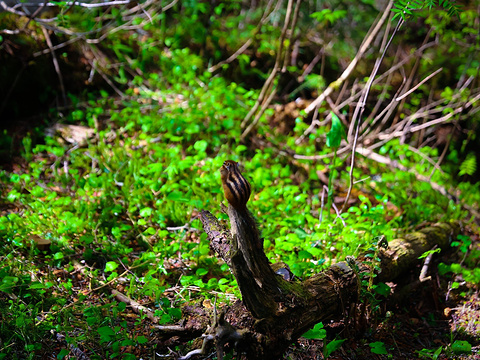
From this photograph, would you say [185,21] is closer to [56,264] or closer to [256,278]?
[56,264]

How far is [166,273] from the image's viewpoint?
8.66 feet

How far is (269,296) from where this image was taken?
1.99m

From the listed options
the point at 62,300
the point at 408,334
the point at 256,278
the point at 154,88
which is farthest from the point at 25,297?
the point at 154,88

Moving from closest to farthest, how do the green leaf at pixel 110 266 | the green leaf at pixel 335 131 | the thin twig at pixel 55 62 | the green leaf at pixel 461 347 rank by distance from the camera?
1. the green leaf at pixel 461 347
2. the green leaf at pixel 110 266
3. the green leaf at pixel 335 131
4. the thin twig at pixel 55 62

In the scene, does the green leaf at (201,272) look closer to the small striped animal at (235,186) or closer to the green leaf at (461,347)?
the small striped animal at (235,186)

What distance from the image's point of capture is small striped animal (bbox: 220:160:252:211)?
6.32 ft

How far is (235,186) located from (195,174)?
1.83 metres

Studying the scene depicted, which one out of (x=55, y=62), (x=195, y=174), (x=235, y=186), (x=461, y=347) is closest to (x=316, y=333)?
(x=235, y=186)

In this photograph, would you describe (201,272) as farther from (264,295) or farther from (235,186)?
(235,186)

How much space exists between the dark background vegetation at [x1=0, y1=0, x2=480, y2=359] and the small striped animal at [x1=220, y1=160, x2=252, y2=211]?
0.65 meters

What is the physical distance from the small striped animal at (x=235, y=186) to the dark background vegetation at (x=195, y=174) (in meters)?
0.65

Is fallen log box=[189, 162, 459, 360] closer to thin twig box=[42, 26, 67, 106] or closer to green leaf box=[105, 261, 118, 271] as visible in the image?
green leaf box=[105, 261, 118, 271]

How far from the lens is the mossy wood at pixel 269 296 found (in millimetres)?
1859

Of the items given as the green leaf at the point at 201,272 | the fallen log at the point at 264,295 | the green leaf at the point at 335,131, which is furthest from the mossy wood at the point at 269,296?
the green leaf at the point at 335,131
